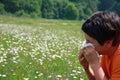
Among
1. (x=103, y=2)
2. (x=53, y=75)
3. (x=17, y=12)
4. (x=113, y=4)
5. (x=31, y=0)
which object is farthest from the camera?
(x=103, y=2)

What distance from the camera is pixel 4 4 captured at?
256ft

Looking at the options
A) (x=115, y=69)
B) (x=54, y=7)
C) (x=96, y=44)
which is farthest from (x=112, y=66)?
(x=54, y=7)

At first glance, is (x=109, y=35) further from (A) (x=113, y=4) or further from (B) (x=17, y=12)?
(A) (x=113, y=4)

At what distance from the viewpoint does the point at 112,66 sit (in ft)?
9.86

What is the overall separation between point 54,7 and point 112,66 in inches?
3473

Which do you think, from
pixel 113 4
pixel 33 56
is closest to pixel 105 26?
pixel 33 56

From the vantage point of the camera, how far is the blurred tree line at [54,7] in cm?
7781

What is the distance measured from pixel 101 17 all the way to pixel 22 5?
7810 centimetres

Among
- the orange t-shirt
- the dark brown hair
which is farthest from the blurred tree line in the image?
the dark brown hair

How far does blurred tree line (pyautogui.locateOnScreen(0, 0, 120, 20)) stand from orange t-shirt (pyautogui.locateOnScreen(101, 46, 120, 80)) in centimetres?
7161

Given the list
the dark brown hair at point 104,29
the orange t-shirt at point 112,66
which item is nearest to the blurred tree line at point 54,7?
the orange t-shirt at point 112,66

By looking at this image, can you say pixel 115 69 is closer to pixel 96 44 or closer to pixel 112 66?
pixel 112 66

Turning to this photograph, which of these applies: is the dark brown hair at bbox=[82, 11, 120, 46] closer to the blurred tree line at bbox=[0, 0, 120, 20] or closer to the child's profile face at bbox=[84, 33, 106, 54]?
the child's profile face at bbox=[84, 33, 106, 54]

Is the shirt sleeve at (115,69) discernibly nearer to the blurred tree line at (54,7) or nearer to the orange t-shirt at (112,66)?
the orange t-shirt at (112,66)
